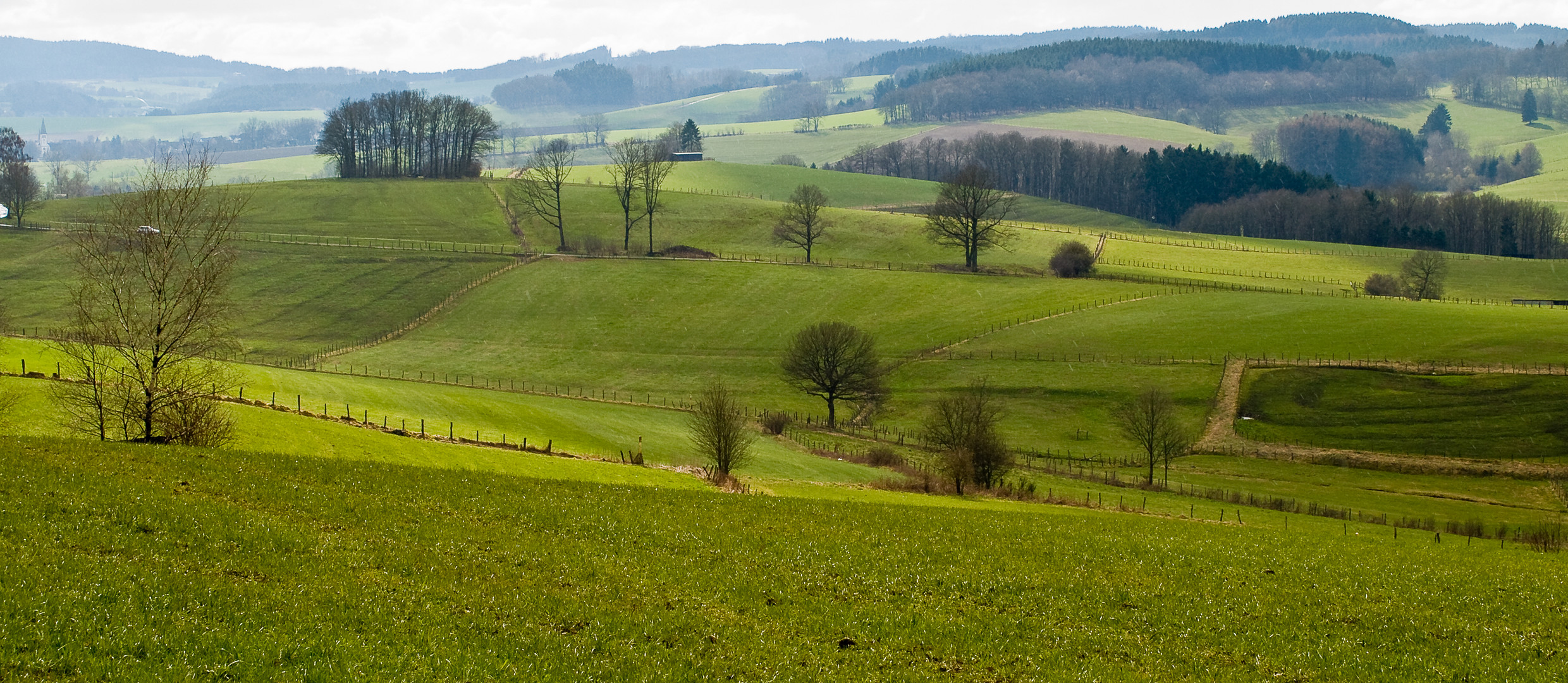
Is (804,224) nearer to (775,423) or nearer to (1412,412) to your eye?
(775,423)

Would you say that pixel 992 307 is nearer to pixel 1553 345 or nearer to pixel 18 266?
pixel 1553 345

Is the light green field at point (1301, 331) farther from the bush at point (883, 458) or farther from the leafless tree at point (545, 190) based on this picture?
the leafless tree at point (545, 190)

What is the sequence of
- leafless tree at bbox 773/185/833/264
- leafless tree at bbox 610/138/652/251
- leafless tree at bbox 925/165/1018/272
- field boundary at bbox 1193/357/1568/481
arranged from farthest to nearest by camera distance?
leafless tree at bbox 610/138/652/251 → leafless tree at bbox 773/185/833/264 → leafless tree at bbox 925/165/1018/272 → field boundary at bbox 1193/357/1568/481

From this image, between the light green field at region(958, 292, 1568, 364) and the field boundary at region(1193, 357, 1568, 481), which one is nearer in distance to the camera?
the field boundary at region(1193, 357, 1568, 481)

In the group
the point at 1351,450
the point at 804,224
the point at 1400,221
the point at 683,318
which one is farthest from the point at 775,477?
the point at 1400,221

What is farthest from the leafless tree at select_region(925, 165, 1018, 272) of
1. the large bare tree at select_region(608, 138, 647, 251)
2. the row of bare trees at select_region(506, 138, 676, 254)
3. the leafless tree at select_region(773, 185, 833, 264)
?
the large bare tree at select_region(608, 138, 647, 251)

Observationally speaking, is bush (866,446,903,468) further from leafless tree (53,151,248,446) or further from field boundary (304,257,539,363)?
field boundary (304,257,539,363)

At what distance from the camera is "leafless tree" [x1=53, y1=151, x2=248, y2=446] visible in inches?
1166

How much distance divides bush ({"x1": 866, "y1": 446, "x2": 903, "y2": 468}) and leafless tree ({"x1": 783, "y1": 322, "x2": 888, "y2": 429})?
505 inches

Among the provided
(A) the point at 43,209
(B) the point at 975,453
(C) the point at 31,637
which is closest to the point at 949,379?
(B) the point at 975,453

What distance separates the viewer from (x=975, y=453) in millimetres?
51281

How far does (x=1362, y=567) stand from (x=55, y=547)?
27.4m

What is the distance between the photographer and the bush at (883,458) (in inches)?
2344

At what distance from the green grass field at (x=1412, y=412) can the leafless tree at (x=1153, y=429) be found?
614 cm
